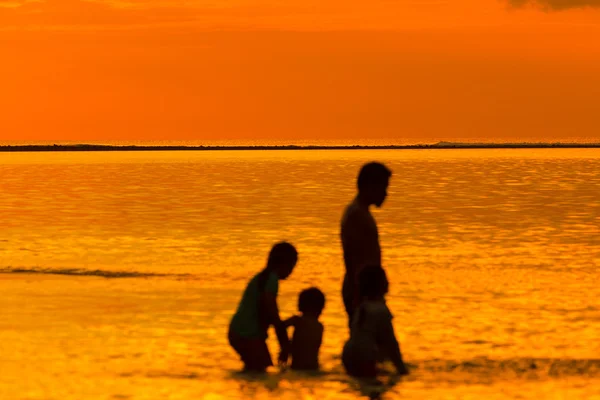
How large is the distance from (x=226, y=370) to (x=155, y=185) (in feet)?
167

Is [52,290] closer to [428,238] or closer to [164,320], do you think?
[164,320]

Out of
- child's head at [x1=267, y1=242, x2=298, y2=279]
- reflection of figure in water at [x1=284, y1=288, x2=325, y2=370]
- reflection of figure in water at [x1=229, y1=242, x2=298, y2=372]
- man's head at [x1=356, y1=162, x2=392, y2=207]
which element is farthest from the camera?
reflection of figure in water at [x1=284, y1=288, x2=325, y2=370]

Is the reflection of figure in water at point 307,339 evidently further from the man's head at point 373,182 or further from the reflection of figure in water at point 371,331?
the man's head at point 373,182

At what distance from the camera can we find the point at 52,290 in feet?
63.4

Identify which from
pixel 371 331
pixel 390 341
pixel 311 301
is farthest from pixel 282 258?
pixel 390 341

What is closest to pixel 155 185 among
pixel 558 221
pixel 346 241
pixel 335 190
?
pixel 335 190

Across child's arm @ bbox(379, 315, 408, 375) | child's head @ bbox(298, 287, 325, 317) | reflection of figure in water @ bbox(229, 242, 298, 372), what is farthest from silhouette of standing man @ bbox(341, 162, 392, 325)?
child's head @ bbox(298, 287, 325, 317)

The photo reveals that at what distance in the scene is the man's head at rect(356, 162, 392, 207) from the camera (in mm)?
12258

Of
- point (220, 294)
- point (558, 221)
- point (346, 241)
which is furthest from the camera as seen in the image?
point (558, 221)

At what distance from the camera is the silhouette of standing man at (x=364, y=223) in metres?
12.3

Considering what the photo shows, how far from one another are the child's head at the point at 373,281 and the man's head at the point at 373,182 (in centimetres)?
61

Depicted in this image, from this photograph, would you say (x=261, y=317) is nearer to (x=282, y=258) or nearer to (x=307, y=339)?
(x=307, y=339)

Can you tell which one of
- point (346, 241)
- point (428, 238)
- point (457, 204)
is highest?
point (457, 204)

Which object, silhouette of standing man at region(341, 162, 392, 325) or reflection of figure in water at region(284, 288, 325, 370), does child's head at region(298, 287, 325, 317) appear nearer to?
reflection of figure in water at region(284, 288, 325, 370)
